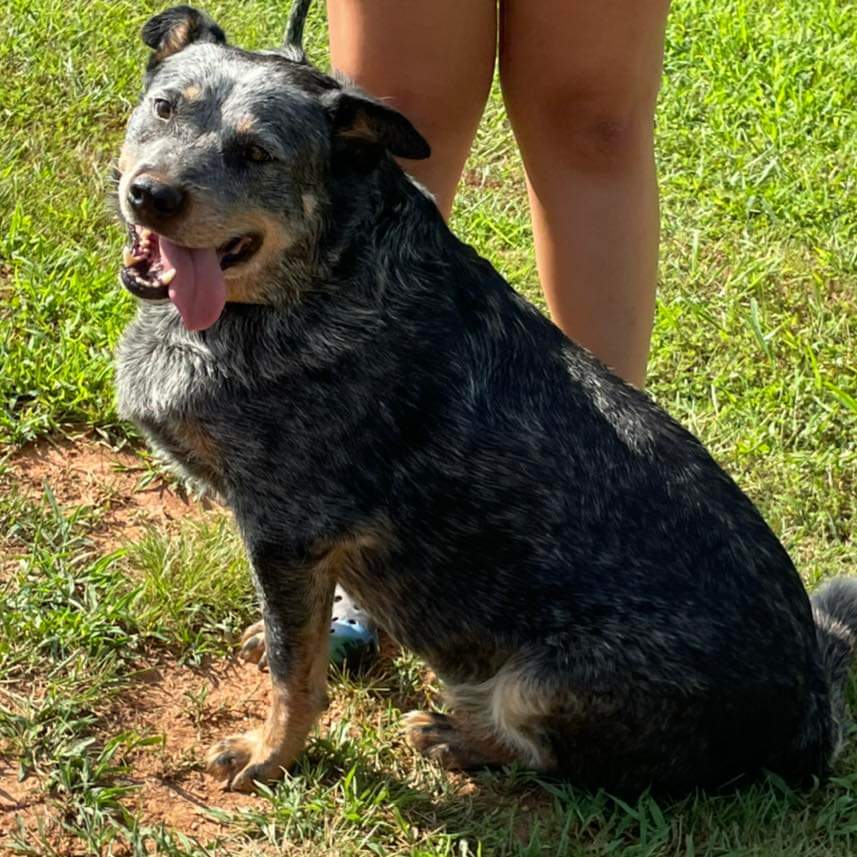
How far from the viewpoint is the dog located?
11.3 feet

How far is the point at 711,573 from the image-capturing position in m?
3.49

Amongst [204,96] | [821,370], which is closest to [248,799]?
[204,96]

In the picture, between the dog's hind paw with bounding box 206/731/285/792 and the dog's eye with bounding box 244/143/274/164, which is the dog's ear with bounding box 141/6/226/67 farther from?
the dog's hind paw with bounding box 206/731/285/792

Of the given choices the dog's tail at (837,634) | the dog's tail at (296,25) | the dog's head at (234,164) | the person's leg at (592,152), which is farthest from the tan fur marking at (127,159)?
the dog's tail at (837,634)

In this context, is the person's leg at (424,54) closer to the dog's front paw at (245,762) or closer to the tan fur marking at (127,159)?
the tan fur marking at (127,159)

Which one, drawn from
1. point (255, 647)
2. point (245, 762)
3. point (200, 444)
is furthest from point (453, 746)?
point (200, 444)

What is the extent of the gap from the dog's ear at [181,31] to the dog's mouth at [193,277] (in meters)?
0.49

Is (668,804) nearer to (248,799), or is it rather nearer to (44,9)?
(248,799)

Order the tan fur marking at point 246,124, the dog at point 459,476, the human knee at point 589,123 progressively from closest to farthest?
the tan fur marking at point 246,124 → the dog at point 459,476 → the human knee at point 589,123

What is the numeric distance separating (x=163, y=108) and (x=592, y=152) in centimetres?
132

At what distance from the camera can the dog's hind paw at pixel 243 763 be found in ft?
12.1

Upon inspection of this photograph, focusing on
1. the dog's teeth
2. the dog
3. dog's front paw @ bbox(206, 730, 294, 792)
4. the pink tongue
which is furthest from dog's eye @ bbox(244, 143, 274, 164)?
dog's front paw @ bbox(206, 730, 294, 792)

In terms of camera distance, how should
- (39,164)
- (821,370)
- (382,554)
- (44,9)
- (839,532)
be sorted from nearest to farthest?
(382,554), (839,532), (821,370), (39,164), (44,9)

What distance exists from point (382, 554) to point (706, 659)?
821mm
